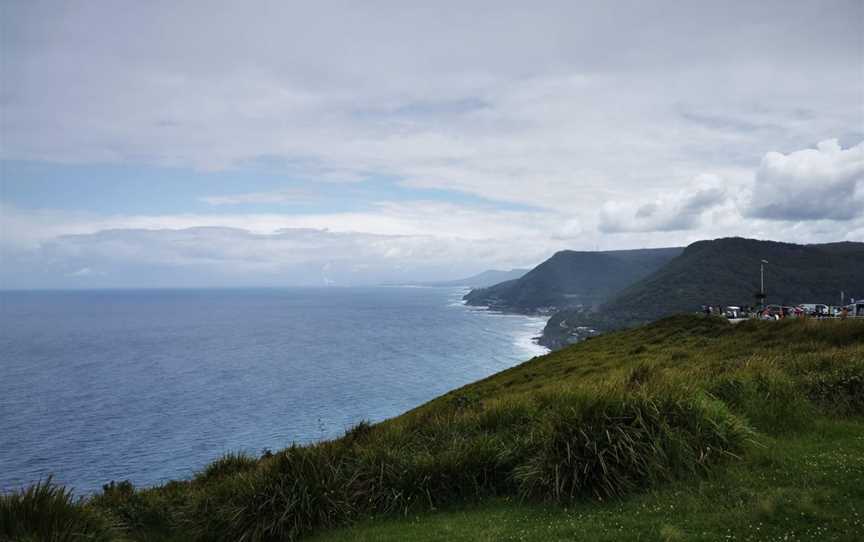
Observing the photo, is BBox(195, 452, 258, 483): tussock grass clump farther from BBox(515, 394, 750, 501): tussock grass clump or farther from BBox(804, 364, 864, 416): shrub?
BBox(804, 364, 864, 416): shrub

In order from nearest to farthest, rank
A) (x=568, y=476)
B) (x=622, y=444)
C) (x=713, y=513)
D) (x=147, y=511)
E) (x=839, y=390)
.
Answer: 1. (x=713, y=513)
2. (x=568, y=476)
3. (x=622, y=444)
4. (x=147, y=511)
5. (x=839, y=390)

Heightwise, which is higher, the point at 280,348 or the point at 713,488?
the point at 713,488

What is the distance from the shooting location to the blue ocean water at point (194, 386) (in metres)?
48.9

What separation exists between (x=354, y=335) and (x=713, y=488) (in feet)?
446

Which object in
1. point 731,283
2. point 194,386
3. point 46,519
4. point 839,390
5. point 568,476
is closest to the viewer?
point 46,519

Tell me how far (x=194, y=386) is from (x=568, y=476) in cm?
8025

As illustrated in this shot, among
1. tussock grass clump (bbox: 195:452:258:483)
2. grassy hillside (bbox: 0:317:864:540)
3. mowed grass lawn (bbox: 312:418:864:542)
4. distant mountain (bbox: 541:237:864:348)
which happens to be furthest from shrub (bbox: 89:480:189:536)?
distant mountain (bbox: 541:237:864:348)

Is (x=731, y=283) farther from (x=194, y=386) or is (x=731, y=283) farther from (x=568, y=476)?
(x=568, y=476)

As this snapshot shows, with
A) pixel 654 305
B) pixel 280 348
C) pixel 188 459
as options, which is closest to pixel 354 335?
pixel 280 348

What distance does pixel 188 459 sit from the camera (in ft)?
157

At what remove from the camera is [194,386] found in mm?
77312

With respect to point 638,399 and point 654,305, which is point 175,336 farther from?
point 638,399

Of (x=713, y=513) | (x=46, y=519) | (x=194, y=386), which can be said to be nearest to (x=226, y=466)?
(x=46, y=519)

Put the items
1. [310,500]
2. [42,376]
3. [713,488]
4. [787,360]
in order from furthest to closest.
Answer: [42,376] < [787,360] < [310,500] < [713,488]
